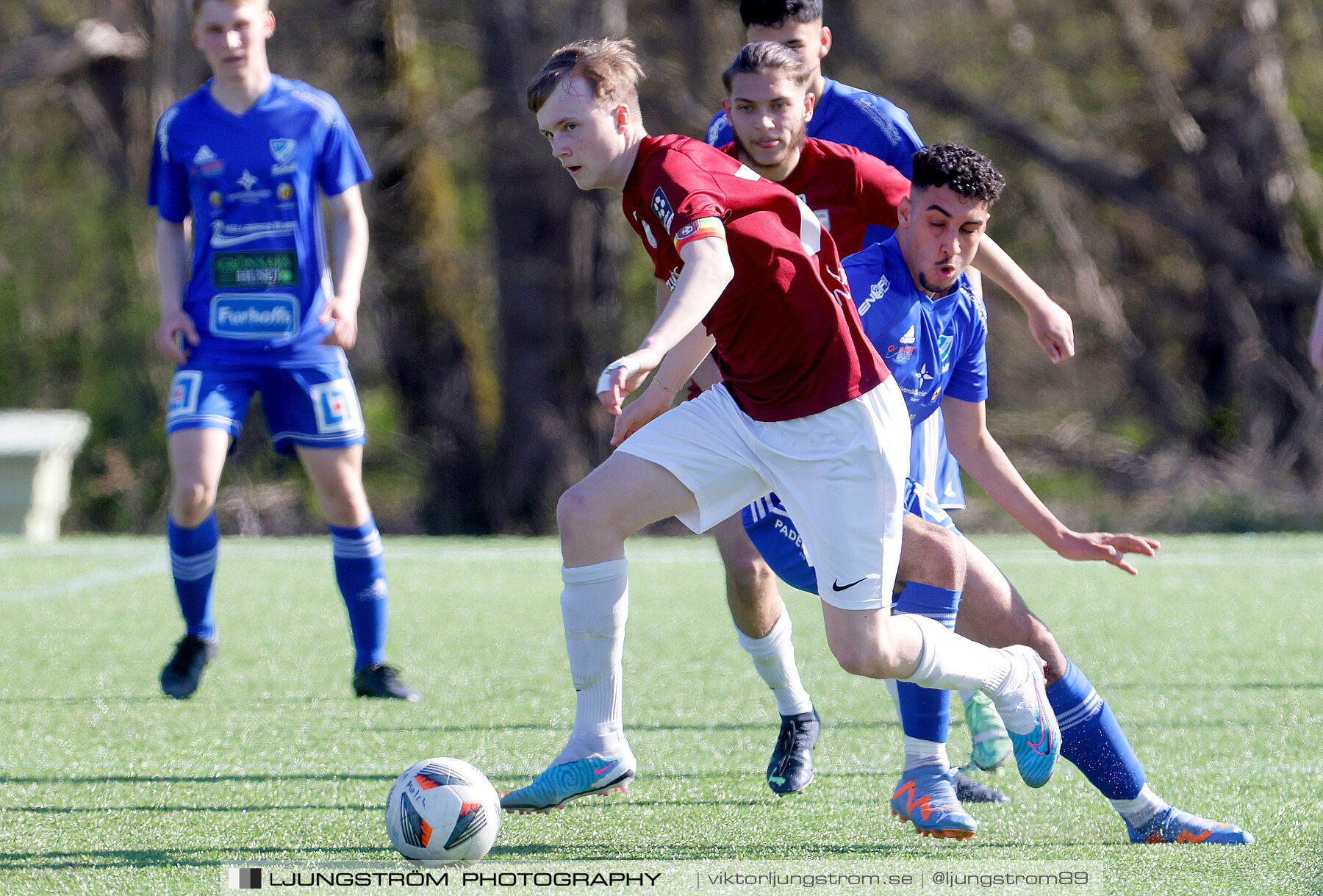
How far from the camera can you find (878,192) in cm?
348

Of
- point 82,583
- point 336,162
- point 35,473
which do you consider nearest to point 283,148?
point 336,162

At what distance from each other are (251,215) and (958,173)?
2.31 metres

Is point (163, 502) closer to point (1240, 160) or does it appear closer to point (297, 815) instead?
point (1240, 160)

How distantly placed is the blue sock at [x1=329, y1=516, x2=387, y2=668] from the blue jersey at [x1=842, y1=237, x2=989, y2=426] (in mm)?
1872

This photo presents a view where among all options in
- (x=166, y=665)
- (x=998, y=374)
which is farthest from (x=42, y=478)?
(x=998, y=374)

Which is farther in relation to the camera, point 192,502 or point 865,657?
point 192,502

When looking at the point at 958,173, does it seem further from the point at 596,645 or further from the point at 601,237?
the point at 601,237

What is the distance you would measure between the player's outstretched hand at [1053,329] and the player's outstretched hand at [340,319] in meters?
2.00

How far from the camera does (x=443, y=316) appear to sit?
1459 centimetres

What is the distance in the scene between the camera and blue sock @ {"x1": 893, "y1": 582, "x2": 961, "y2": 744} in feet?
9.77

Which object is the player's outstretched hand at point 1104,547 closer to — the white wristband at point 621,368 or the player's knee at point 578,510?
the player's knee at point 578,510

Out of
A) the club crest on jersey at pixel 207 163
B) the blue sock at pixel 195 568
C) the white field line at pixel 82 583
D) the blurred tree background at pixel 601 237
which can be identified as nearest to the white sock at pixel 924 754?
the blue sock at pixel 195 568

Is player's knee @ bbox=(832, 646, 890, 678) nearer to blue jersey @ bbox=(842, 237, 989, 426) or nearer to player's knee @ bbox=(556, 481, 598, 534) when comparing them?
player's knee @ bbox=(556, 481, 598, 534)

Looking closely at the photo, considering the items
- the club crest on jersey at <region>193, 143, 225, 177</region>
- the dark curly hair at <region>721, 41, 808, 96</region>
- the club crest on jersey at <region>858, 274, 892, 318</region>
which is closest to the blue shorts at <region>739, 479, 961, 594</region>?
the club crest on jersey at <region>858, 274, 892, 318</region>
